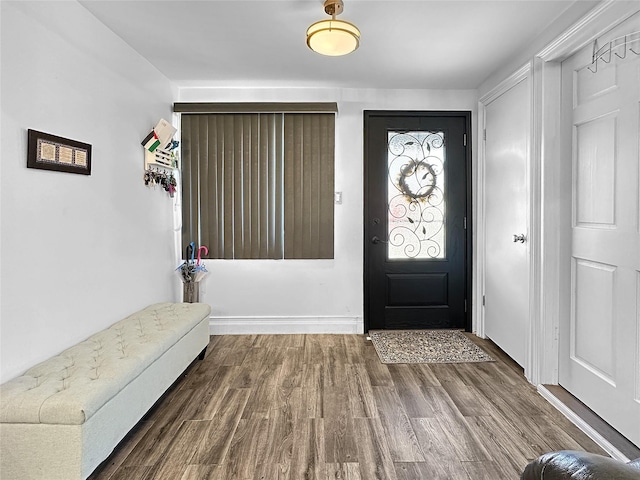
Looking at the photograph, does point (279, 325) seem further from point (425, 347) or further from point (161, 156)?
point (161, 156)

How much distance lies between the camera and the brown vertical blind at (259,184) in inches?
149

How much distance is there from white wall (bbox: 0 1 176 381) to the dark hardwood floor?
0.77 m

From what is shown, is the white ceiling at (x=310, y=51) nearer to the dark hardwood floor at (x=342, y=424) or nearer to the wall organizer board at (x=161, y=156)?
the wall organizer board at (x=161, y=156)

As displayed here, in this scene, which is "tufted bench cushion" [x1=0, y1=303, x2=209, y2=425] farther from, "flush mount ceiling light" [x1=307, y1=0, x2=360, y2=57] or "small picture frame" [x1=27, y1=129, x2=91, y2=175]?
"flush mount ceiling light" [x1=307, y1=0, x2=360, y2=57]

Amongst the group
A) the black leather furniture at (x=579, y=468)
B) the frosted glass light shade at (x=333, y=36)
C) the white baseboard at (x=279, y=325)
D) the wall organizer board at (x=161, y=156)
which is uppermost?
the frosted glass light shade at (x=333, y=36)

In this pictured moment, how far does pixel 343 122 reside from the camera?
12.7 ft

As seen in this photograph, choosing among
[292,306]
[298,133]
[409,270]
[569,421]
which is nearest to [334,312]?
[292,306]

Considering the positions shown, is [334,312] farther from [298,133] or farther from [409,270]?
[298,133]

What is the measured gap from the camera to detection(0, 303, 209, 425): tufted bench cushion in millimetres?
1534

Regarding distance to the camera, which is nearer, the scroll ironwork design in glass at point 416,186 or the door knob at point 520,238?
the door knob at point 520,238

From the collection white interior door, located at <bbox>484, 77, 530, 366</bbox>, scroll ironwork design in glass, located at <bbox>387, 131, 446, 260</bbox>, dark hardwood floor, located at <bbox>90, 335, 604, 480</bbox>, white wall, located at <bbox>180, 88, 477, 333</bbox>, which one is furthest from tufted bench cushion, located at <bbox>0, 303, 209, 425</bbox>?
white interior door, located at <bbox>484, 77, 530, 366</bbox>

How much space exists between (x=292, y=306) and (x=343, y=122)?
190cm

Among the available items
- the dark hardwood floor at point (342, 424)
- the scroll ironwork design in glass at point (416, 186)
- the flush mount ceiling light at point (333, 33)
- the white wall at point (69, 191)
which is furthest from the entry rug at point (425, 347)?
the flush mount ceiling light at point (333, 33)

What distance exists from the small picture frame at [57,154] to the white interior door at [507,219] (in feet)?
9.63
